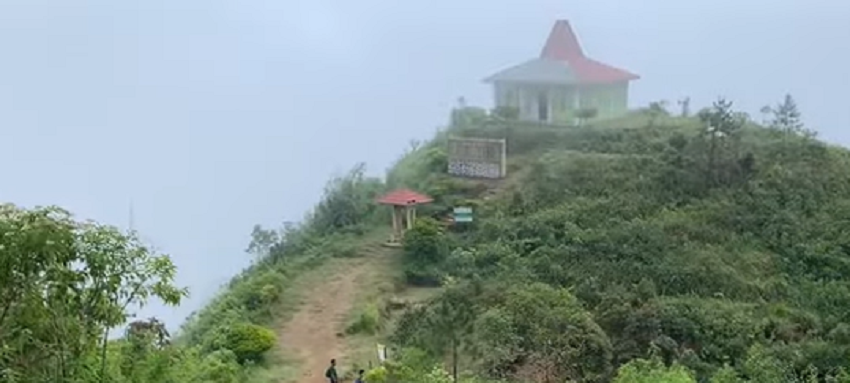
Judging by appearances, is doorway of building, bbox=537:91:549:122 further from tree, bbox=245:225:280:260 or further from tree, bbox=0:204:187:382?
tree, bbox=0:204:187:382

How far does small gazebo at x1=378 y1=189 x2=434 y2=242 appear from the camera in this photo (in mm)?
20594

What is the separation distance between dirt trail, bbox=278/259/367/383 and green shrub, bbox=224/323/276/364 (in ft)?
1.84

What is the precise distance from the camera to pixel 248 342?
49.3ft

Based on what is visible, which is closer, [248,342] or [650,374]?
[650,374]

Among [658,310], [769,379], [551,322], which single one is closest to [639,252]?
[658,310]

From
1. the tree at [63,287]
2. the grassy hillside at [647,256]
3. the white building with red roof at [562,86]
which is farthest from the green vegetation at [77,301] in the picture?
the white building with red roof at [562,86]

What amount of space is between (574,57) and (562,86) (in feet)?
8.34

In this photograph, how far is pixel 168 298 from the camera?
8.26 meters

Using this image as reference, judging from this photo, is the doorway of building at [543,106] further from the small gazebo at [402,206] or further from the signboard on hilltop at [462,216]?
the signboard on hilltop at [462,216]

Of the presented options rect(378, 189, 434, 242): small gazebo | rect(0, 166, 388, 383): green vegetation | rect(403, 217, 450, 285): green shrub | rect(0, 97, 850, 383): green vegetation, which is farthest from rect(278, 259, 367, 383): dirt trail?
rect(0, 166, 388, 383): green vegetation

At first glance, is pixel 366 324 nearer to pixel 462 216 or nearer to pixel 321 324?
pixel 321 324

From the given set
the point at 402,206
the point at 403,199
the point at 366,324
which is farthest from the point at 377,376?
the point at 402,206

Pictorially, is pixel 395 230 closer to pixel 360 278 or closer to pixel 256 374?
pixel 360 278

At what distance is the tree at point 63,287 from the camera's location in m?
7.34
